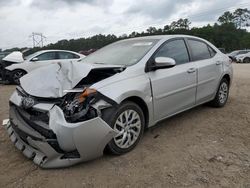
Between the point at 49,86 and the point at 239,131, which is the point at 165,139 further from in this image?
the point at 49,86

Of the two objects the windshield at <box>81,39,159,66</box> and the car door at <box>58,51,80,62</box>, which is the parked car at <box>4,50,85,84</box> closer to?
the car door at <box>58,51,80,62</box>

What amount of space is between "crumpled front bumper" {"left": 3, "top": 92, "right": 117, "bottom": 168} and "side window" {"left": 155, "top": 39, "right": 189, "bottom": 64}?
165 centimetres

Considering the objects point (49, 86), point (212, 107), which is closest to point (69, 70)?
point (49, 86)

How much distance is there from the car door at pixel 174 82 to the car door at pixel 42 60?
24.4 feet

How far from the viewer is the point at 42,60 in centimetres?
1121

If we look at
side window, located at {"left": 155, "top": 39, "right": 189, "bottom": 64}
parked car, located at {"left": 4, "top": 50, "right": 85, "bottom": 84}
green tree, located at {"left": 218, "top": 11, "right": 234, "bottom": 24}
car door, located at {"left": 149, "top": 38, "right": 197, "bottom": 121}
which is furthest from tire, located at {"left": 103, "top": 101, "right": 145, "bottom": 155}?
green tree, located at {"left": 218, "top": 11, "right": 234, "bottom": 24}

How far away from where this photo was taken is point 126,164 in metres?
3.43

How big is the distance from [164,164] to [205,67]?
2352mm

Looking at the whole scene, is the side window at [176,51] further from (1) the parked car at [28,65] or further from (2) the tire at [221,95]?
(1) the parked car at [28,65]

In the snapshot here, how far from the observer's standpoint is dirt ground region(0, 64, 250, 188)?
10.0 feet

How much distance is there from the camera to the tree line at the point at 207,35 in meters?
43.3

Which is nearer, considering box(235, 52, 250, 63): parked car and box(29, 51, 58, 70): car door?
box(29, 51, 58, 70): car door

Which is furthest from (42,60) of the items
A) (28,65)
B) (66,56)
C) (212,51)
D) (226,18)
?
(226,18)

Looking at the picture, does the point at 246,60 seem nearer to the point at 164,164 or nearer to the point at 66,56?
the point at 66,56
